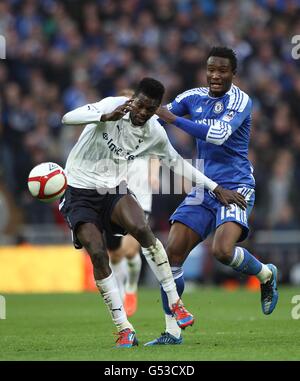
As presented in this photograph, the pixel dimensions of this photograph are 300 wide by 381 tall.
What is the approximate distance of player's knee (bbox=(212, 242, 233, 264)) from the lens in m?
8.73

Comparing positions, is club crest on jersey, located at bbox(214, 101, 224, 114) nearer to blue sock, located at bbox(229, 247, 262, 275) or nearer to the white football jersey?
the white football jersey

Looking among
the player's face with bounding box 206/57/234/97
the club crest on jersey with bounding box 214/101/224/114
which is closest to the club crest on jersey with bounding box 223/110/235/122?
the club crest on jersey with bounding box 214/101/224/114

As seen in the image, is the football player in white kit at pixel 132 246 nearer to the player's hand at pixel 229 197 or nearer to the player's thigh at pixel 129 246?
the player's thigh at pixel 129 246

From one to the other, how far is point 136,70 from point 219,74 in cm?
1073

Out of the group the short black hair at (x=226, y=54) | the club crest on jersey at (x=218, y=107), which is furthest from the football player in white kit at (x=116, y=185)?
the short black hair at (x=226, y=54)

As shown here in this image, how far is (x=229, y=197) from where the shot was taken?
8.82m

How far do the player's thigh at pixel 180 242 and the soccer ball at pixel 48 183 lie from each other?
1138 millimetres

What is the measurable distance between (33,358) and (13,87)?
473 inches

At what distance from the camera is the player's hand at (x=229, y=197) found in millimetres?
8781

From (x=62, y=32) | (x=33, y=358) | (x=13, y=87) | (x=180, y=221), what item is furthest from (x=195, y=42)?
(x=33, y=358)

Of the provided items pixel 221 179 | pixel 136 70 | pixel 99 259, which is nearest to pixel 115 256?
pixel 221 179

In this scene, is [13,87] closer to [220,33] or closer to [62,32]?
[62,32]

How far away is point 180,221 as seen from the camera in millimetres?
8992

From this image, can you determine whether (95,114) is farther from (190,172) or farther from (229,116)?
(229,116)
